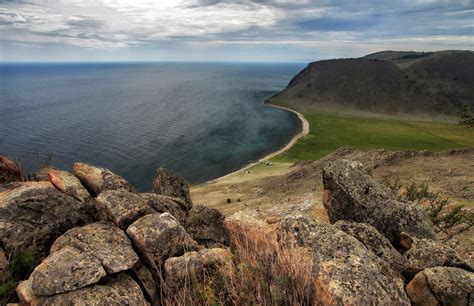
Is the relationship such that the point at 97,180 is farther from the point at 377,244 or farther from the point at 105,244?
the point at 377,244

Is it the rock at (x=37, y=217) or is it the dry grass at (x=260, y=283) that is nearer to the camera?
the dry grass at (x=260, y=283)

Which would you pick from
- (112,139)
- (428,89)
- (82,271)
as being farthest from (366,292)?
(428,89)

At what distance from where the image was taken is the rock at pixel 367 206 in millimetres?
12774

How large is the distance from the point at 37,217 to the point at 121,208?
3.04 metres

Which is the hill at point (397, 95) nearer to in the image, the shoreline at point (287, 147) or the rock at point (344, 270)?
the shoreline at point (287, 147)

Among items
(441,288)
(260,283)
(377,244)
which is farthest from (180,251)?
(441,288)

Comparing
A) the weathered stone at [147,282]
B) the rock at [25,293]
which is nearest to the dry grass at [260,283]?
the weathered stone at [147,282]

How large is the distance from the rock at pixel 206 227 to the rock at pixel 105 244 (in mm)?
3305

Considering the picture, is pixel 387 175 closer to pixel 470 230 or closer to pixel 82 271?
pixel 470 230

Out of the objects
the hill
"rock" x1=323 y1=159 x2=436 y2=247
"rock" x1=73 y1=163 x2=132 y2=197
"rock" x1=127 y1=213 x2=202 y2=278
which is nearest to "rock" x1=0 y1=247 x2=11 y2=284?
"rock" x1=127 y1=213 x2=202 y2=278

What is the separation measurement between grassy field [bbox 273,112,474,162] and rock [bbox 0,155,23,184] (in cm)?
7369

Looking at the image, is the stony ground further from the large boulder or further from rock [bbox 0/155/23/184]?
rock [bbox 0/155/23/184]

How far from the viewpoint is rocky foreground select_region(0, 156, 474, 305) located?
8062 mm

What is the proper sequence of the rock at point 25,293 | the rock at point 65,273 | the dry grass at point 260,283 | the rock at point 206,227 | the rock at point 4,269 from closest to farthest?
the dry grass at point 260,283
the rock at point 65,273
the rock at point 25,293
the rock at point 4,269
the rock at point 206,227
